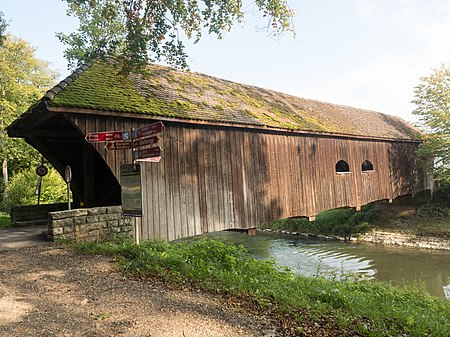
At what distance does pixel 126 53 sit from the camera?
8.11 m

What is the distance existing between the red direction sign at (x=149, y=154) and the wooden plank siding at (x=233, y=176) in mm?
1546

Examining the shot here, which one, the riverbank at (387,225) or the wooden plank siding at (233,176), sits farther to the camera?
the riverbank at (387,225)

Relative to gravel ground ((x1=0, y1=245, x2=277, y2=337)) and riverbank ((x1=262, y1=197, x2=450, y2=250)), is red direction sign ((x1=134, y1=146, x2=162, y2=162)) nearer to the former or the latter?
gravel ground ((x1=0, y1=245, x2=277, y2=337))

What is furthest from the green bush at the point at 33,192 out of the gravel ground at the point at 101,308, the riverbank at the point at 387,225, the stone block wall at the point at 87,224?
the riverbank at the point at 387,225

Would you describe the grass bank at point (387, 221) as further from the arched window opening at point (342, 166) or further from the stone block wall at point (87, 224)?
the stone block wall at point (87, 224)

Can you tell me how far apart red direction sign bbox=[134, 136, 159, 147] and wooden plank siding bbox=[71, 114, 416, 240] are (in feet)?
4.87

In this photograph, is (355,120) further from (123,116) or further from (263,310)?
(263,310)

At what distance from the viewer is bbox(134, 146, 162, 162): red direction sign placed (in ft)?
16.7

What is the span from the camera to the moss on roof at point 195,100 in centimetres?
711

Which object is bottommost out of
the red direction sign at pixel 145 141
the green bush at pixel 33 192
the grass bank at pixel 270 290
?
the grass bank at pixel 270 290

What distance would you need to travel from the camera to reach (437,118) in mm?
16125

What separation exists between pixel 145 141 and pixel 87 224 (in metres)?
2.17

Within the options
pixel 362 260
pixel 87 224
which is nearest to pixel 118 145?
pixel 87 224

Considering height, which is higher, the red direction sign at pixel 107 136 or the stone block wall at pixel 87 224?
the red direction sign at pixel 107 136
